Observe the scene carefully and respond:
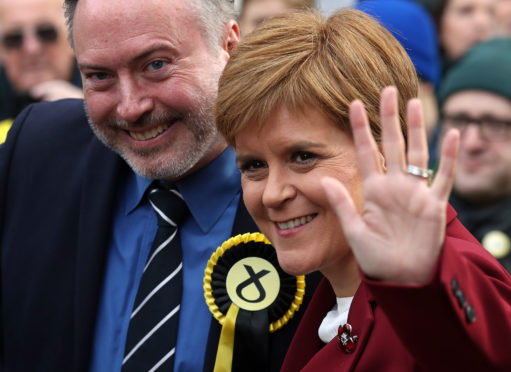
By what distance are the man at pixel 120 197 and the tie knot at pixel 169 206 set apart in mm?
23

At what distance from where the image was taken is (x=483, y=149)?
4.15 meters

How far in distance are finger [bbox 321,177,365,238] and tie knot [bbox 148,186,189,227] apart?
1.07 m

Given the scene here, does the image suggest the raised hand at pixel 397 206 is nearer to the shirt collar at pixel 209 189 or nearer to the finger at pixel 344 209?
the finger at pixel 344 209

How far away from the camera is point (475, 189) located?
4137 millimetres

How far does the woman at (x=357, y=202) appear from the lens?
1.54m

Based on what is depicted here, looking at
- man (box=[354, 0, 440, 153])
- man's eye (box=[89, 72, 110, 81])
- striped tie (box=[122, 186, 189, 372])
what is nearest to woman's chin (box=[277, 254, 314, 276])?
striped tie (box=[122, 186, 189, 372])

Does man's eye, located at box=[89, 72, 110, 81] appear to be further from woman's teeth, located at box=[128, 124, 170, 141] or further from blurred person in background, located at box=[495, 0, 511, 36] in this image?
blurred person in background, located at box=[495, 0, 511, 36]

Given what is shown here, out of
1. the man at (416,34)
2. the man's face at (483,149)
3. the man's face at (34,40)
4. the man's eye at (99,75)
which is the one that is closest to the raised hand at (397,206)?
the man's eye at (99,75)

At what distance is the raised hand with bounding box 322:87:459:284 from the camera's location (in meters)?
1.53

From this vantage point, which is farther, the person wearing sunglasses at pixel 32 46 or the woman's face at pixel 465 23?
the woman's face at pixel 465 23

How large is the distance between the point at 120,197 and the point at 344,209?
52.8 inches

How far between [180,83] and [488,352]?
4.49ft

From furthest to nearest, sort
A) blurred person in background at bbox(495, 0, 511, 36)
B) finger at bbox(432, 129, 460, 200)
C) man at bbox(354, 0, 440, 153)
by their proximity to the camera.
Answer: blurred person in background at bbox(495, 0, 511, 36)
man at bbox(354, 0, 440, 153)
finger at bbox(432, 129, 460, 200)

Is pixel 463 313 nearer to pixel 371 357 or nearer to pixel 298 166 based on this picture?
pixel 371 357
